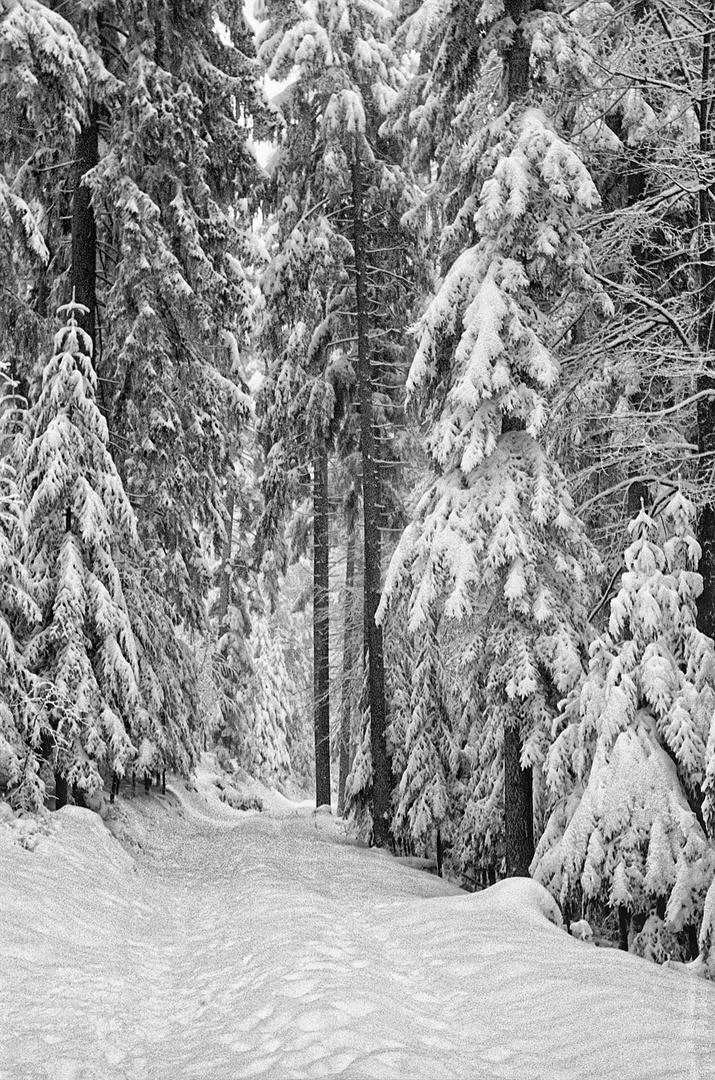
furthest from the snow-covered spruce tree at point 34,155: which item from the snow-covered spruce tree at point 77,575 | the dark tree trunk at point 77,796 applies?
the dark tree trunk at point 77,796

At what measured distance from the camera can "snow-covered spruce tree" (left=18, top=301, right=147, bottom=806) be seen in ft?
35.8

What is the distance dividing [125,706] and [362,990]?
25.3ft

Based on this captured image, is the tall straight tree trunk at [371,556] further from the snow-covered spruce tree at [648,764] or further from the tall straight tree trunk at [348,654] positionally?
the snow-covered spruce tree at [648,764]

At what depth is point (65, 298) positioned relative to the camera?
47.3 feet

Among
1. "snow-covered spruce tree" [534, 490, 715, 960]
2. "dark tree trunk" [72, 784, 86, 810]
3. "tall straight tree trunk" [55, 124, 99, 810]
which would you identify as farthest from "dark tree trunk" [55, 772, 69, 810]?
"tall straight tree trunk" [55, 124, 99, 810]

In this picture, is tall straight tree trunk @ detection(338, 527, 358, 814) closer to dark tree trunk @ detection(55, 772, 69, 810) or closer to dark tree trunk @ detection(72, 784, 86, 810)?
dark tree trunk @ detection(72, 784, 86, 810)

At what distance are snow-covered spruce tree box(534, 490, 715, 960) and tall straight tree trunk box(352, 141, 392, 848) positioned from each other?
6.15m

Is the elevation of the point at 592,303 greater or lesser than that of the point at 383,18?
lesser

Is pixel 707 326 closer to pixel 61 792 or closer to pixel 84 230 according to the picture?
pixel 84 230

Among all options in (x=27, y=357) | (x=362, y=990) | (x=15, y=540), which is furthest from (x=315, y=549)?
(x=362, y=990)

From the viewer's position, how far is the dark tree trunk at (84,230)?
43.4 ft

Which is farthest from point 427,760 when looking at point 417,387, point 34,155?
point 34,155

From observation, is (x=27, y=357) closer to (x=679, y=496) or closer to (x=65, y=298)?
(x=65, y=298)

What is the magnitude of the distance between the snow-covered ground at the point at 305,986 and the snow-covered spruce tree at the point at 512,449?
8.59ft
